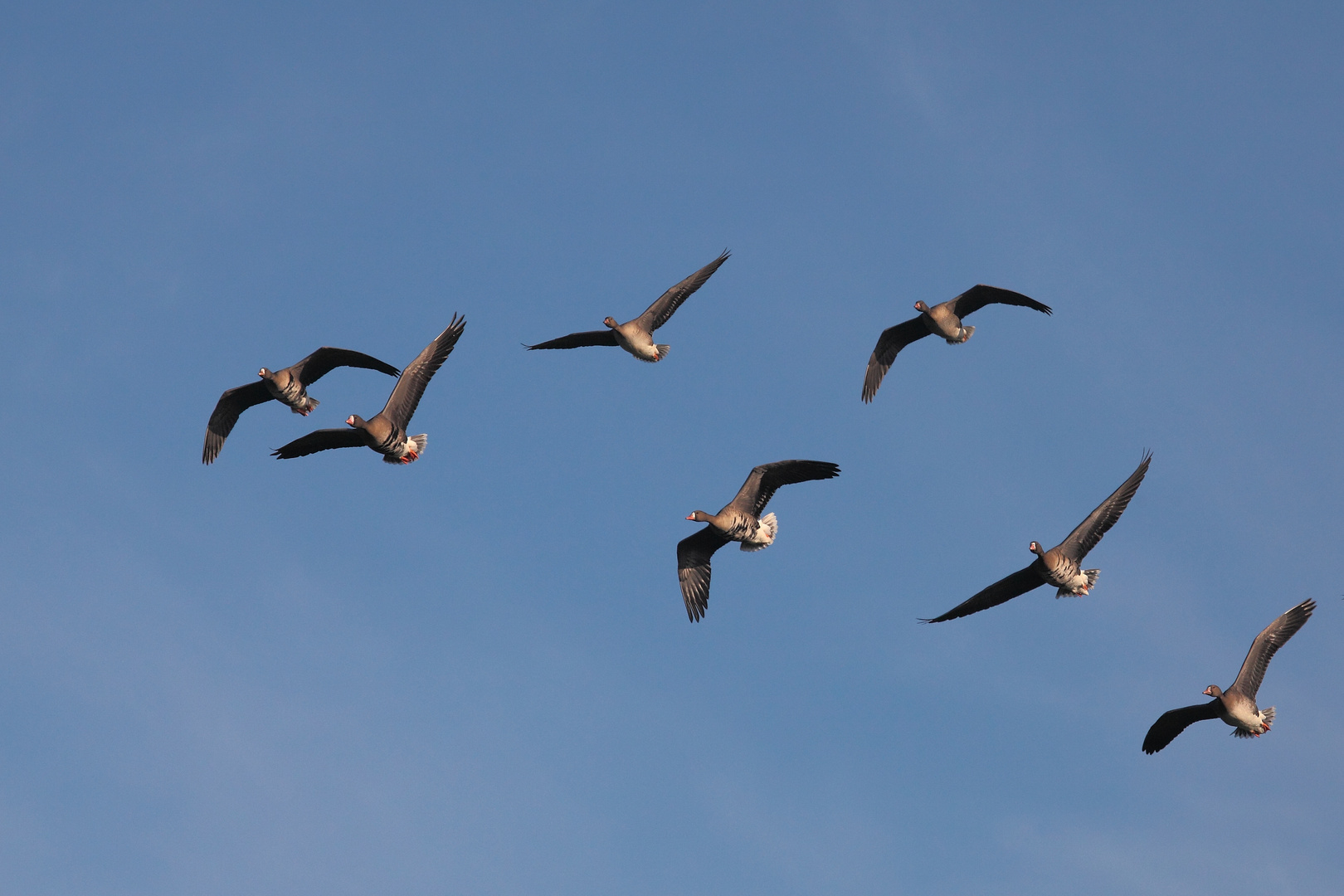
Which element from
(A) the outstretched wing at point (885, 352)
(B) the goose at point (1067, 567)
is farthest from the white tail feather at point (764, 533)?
(A) the outstretched wing at point (885, 352)

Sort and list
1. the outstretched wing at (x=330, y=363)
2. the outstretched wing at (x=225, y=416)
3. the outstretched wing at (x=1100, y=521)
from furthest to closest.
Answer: the outstretched wing at (x=225, y=416)
the outstretched wing at (x=330, y=363)
the outstretched wing at (x=1100, y=521)

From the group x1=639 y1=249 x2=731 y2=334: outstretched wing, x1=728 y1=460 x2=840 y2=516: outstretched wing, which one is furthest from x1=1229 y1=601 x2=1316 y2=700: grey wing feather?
x1=639 y1=249 x2=731 y2=334: outstretched wing

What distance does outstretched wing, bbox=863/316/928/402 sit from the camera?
32844 millimetres

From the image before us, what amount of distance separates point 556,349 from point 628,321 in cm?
328

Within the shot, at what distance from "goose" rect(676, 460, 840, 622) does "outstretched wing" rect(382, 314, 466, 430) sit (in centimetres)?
623

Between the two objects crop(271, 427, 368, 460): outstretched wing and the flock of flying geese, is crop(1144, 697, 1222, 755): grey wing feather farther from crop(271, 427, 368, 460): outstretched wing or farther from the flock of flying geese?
crop(271, 427, 368, 460): outstretched wing

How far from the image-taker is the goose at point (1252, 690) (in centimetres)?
2614

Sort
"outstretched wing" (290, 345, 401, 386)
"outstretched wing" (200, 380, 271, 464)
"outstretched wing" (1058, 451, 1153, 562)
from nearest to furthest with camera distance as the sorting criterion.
→ "outstretched wing" (1058, 451, 1153, 562)
"outstretched wing" (290, 345, 401, 386)
"outstretched wing" (200, 380, 271, 464)

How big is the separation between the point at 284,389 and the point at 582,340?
7577mm

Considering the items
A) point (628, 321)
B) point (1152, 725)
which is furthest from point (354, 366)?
point (1152, 725)

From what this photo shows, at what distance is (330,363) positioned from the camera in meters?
29.9

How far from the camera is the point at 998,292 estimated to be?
30.5 m

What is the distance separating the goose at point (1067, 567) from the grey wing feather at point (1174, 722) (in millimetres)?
3626

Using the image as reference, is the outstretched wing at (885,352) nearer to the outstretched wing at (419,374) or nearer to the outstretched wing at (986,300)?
the outstretched wing at (986,300)
